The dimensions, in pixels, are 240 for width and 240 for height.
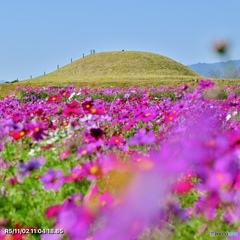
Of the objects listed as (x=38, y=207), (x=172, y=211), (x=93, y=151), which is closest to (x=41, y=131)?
(x=93, y=151)

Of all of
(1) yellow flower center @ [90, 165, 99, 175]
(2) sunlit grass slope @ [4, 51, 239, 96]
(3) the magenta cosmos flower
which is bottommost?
(3) the magenta cosmos flower

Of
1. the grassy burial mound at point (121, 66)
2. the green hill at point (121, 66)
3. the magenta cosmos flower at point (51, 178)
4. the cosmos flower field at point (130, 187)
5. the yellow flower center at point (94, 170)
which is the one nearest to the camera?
the cosmos flower field at point (130, 187)

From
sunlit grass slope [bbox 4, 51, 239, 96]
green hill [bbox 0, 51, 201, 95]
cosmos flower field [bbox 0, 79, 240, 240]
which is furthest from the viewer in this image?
green hill [bbox 0, 51, 201, 95]

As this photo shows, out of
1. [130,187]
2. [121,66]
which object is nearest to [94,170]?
[130,187]

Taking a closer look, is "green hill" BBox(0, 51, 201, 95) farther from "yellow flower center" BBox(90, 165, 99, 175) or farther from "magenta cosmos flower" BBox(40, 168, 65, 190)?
"yellow flower center" BBox(90, 165, 99, 175)

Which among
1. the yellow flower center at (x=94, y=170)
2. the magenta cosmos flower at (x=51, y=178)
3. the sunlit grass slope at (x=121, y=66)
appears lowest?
the magenta cosmos flower at (x=51, y=178)

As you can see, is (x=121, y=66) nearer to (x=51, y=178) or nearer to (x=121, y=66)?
(x=121, y=66)

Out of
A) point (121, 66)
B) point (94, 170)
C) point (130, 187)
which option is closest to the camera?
point (130, 187)

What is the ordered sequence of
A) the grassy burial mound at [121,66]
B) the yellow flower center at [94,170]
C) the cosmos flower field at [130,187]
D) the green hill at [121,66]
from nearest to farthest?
the cosmos flower field at [130,187], the yellow flower center at [94,170], the green hill at [121,66], the grassy burial mound at [121,66]

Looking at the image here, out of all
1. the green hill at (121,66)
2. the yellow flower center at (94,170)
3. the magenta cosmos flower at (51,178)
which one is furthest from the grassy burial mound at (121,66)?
the yellow flower center at (94,170)

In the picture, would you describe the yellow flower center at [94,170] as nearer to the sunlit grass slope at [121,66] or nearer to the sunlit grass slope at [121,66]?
the sunlit grass slope at [121,66]

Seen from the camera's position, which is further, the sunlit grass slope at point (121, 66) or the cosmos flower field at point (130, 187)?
the sunlit grass slope at point (121, 66)

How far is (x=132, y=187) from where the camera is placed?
1109mm

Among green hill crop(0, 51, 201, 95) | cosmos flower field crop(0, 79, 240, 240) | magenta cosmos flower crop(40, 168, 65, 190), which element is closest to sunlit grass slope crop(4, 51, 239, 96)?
green hill crop(0, 51, 201, 95)
